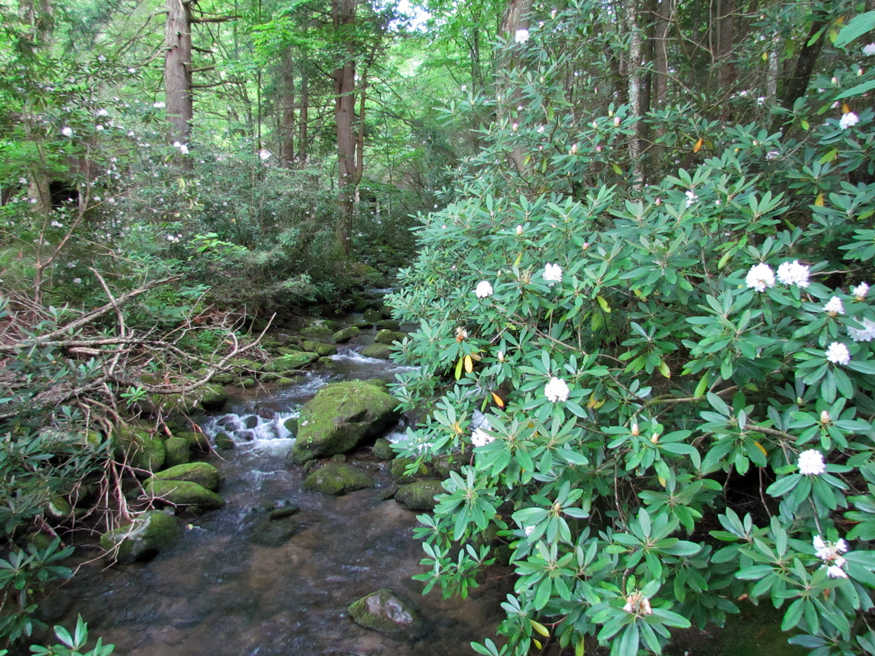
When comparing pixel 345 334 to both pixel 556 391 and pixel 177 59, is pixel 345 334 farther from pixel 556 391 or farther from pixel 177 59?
pixel 556 391

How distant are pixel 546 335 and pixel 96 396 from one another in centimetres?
359

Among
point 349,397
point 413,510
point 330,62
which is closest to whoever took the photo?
point 413,510

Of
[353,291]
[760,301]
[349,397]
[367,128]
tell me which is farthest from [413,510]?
[367,128]

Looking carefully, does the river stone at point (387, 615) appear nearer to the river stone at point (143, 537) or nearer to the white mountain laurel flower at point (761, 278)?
the river stone at point (143, 537)

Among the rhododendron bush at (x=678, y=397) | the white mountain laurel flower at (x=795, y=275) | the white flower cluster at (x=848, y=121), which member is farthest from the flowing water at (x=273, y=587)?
the white flower cluster at (x=848, y=121)

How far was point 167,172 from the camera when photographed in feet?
23.1

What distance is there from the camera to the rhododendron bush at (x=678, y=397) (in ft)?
4.59

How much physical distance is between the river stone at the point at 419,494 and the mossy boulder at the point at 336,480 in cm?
46

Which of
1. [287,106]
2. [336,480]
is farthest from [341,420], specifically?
→ [287,106]

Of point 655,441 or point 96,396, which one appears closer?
point 655,441

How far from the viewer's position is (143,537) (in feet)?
11.7

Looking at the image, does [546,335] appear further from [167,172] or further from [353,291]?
[353,291]

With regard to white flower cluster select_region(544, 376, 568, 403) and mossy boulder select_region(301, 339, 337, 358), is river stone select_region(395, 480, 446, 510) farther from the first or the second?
mossy boulder select_region(301, 339, 337, 358)

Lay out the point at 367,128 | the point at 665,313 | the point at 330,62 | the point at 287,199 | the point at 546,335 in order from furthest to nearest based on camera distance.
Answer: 1. the point at 367,128
2. the point at 330,62
3. the point at 287,199
4. the point at 546,335
5. the point at 665,313
